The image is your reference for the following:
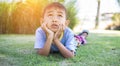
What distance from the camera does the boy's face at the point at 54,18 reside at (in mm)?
3301

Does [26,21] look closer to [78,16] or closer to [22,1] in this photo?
[22,1]

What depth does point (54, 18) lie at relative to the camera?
332 centimetres

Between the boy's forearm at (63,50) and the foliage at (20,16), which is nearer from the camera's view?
the boy's forearm at (63,50)

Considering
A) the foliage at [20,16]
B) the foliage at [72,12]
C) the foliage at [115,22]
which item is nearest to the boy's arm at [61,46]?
the foliage at [20,16]

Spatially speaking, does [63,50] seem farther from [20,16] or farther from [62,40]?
[20,16]

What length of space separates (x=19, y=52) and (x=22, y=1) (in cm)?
421

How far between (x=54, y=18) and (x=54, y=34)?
0.62 feet

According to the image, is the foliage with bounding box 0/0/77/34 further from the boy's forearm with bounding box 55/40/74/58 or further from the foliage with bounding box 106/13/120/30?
the foliage with bounding box 106/13/120/30

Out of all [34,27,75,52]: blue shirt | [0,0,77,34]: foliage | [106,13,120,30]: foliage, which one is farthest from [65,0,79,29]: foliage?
[106,13,120,30]: foliage

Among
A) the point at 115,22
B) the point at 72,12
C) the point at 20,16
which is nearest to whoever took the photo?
the point at 20,16

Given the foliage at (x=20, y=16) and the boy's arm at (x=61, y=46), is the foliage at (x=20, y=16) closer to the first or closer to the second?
the foliage at (x=20, y=16)

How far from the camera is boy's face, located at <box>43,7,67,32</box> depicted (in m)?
3.30

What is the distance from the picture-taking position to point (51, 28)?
130 inches

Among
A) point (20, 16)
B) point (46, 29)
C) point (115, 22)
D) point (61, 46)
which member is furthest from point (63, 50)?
point (115, 22)
